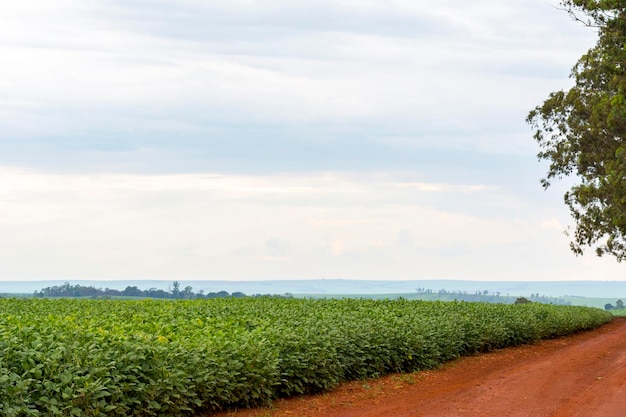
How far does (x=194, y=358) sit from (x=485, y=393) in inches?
258

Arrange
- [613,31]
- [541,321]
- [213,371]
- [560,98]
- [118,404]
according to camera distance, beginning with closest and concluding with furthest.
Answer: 1. [118,404]
2. [213,371]
3. [613,31]
4. [541,321]
5. [560,98]

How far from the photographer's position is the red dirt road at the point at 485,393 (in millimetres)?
13844

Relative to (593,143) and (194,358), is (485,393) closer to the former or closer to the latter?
(194,358)

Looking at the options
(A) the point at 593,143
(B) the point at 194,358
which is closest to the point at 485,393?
(B) the point at 194,358

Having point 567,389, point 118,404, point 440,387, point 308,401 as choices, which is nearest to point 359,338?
point 440,387

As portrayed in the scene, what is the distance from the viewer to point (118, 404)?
1078 centimetres

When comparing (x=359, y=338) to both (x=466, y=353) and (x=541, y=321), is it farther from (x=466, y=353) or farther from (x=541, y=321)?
(x=541, y=321)

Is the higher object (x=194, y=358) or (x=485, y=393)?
(x=194, y=358)

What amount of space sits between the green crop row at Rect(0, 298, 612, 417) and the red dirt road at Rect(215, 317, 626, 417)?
45 centimetres

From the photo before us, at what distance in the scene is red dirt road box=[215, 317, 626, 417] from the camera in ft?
45.4

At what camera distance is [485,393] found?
632 inches

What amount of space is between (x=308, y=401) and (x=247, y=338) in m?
1.68

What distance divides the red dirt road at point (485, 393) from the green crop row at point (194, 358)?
45 cm

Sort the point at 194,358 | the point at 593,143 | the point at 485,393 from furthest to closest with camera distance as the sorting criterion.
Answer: the point at 593,143 < the point at 485,393 < the point at 194,358
